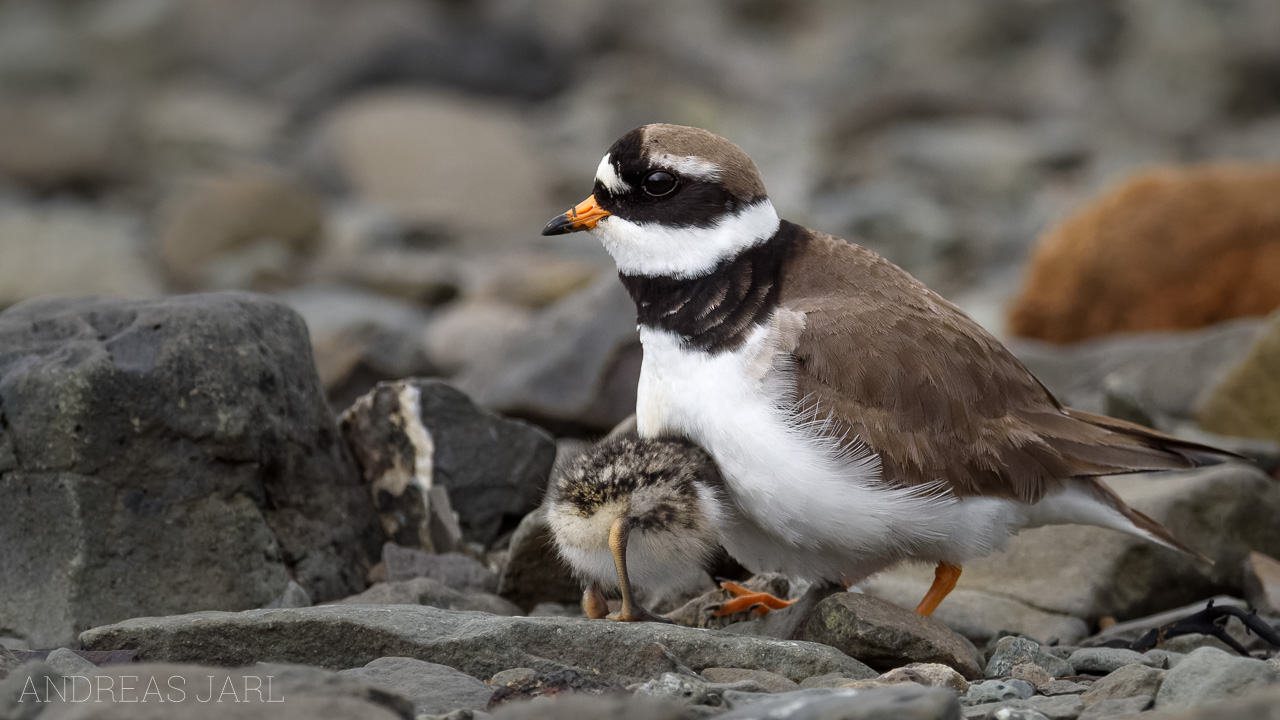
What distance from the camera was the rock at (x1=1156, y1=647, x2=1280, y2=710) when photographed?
400 centimetres

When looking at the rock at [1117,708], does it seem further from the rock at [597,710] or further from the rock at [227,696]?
the rock at [227,696]

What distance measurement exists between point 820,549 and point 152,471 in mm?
2764

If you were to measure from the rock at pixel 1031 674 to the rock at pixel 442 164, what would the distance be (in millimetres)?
13842

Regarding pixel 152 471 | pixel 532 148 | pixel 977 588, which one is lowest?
pixel 977 588

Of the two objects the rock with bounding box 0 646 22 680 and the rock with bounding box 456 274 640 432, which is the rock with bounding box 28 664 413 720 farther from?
the rock with bounding box 456 274 640 432

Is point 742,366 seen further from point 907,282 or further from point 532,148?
point 532,148

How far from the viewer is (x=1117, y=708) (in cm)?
418

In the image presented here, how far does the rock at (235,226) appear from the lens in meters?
15.8

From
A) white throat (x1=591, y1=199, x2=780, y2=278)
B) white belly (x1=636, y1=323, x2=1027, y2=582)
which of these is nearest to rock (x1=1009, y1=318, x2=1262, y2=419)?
white belly (x1=636, y1=323, x2=1027, y2=582)

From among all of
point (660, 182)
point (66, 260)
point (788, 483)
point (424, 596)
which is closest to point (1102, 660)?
point (788, 483)

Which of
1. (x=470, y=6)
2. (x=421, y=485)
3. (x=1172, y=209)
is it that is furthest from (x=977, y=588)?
(x=470, y=6)

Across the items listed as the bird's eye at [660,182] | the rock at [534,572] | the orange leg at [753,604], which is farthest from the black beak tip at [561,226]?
the orange leg at [753,604]

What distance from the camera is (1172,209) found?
406 inches

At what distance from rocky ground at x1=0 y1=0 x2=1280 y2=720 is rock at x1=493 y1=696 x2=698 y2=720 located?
0.01 metres
